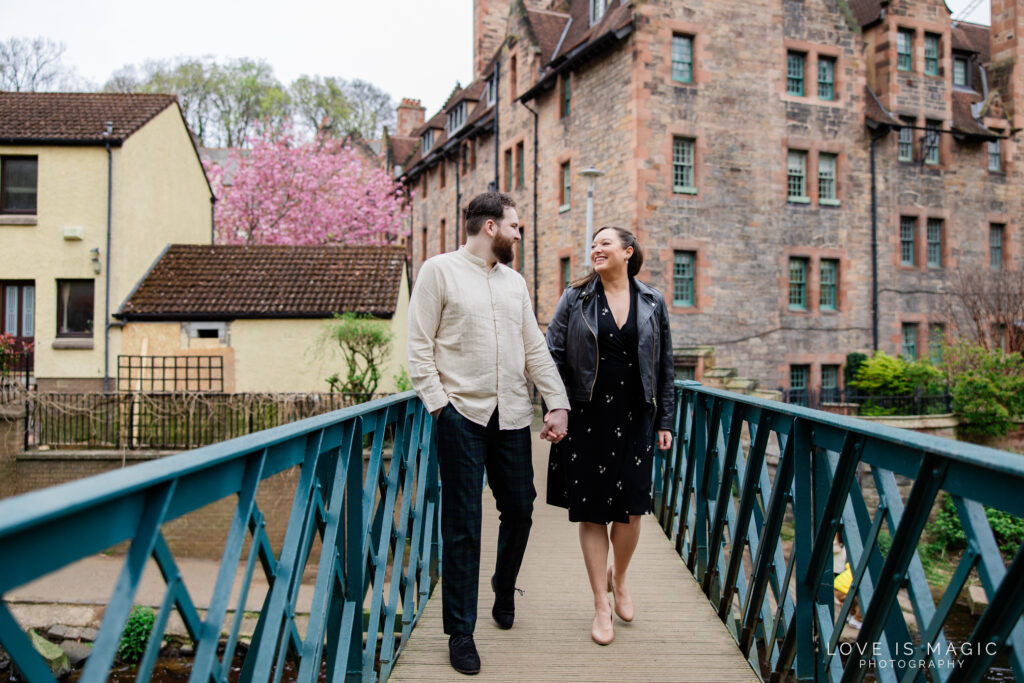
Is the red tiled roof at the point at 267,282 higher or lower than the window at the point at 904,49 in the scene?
lower

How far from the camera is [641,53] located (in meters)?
21.1

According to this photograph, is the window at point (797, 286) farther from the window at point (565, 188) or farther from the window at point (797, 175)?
the window at point (565, 188)

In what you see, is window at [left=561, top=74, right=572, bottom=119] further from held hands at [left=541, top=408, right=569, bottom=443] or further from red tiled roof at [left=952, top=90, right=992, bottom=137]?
held hands at [left=541, top=408, right=569, bottom=443]

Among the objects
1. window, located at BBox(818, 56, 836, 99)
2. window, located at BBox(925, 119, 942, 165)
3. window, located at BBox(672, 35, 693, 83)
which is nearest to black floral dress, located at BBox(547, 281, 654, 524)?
window, located at BBox(672, 35, 693, 83)

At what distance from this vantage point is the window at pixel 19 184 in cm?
1986

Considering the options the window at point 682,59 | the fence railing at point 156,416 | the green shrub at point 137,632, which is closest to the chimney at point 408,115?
the window at point 682,59

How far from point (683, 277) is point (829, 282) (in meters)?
5.07

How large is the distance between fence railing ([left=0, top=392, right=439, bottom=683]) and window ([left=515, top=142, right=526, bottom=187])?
24529 millimetres

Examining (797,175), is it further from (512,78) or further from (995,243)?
(512,78)

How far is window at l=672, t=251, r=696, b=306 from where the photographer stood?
2175 cm

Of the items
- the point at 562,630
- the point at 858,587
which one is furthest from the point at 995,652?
the point at 562,630

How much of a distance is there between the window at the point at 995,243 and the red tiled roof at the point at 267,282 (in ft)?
65.9

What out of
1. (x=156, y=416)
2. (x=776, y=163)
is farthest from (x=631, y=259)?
(x=776, y=163)

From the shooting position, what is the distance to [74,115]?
813 inches
